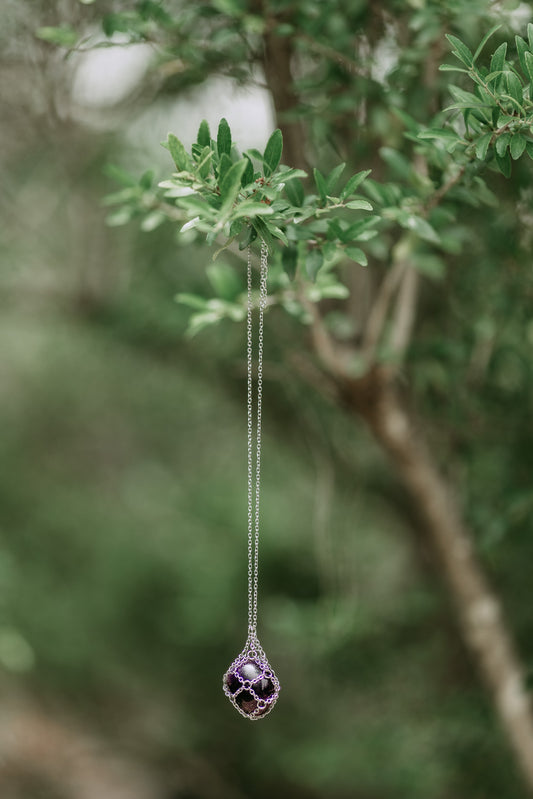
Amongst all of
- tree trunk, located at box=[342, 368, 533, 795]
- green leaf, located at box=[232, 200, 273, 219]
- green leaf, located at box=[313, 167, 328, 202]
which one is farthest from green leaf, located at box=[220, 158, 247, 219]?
tree trunk, located at box=[342, 368, 533, 795]

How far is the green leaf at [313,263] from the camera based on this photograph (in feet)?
3.53

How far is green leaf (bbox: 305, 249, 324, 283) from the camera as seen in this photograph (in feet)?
3.53

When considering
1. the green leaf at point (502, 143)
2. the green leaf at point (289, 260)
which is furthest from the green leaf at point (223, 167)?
the green leaf at point (502, 143)

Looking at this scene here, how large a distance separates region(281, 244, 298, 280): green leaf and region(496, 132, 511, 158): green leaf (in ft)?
1.15

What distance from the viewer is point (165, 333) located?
2.56 meters

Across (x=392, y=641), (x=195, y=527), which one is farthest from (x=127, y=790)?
(x=392, y=641)

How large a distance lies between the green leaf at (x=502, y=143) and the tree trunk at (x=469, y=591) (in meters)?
1.03

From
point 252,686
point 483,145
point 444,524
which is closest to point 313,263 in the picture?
point 483,145

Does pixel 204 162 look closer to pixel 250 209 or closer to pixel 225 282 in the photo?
pixel 250 209

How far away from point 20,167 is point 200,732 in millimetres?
3289

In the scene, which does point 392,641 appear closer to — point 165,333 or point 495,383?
point 495,383

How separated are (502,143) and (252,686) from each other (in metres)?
0.93

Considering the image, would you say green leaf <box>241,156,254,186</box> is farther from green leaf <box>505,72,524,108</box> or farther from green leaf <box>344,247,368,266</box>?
green leaf <box>505,72,524,108</box>

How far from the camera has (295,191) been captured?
1064 mm
